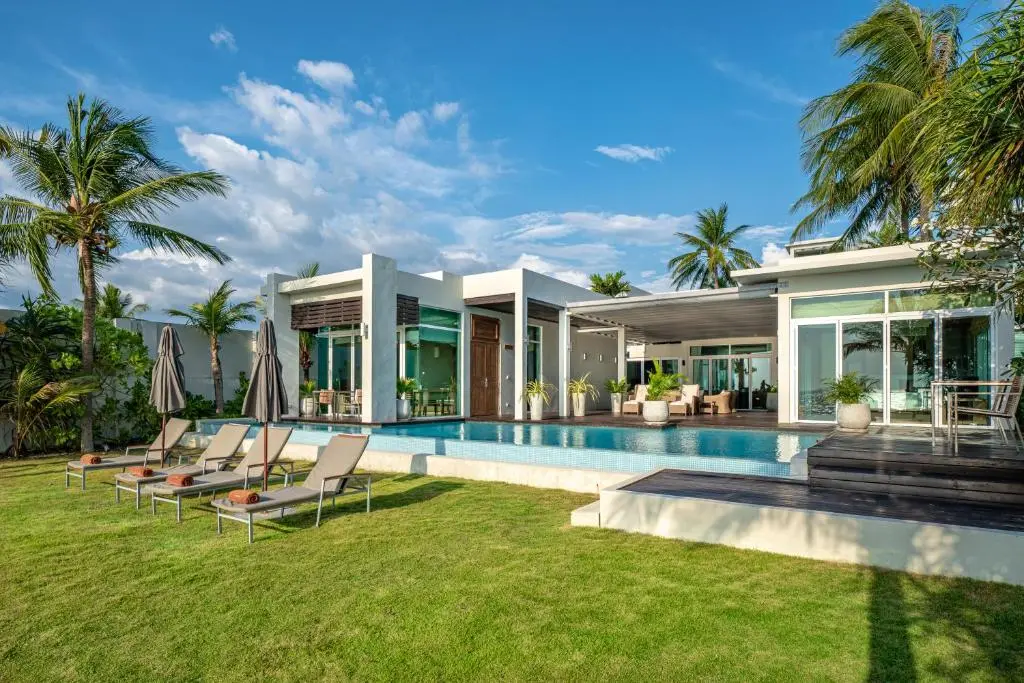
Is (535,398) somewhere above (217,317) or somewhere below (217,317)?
below

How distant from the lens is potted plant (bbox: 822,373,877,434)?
10.3 m

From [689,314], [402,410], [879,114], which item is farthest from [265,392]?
[879,114]

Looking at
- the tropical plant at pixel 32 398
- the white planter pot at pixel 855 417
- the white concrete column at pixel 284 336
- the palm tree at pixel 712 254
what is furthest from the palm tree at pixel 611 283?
the tropical plant at pixel 32 398

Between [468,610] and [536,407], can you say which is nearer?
[468,610]

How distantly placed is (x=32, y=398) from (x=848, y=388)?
1515 cm

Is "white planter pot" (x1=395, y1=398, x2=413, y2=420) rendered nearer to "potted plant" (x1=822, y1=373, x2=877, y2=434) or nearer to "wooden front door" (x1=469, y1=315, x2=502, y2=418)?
"wooden front door" (x1=469, y1=315, x2=502, y2=418)

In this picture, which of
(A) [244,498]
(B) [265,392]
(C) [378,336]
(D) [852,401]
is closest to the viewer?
(A) [244,498]

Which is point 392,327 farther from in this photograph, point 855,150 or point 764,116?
point 855,150

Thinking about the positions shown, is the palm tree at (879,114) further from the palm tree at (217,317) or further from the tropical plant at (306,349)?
the palm tree at (217,317)

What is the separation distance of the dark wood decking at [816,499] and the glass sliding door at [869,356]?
6.07m

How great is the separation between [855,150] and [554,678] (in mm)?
17974

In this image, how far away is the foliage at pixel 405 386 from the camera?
1546 cm

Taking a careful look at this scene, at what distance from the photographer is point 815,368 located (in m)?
12.3

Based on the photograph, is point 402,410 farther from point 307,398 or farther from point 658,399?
point 658,399
